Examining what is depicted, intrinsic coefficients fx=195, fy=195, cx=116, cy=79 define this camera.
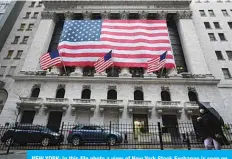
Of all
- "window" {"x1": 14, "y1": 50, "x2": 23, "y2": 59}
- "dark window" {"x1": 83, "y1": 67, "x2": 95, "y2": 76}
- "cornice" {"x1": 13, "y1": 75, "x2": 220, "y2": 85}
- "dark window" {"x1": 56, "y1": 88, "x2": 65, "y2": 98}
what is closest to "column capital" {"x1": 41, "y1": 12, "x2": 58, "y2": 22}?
"window" {"x1": 14, "y1": 50, "x2": 23, "y2": 59}

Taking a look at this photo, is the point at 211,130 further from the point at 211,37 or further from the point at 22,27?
the point at 22,27

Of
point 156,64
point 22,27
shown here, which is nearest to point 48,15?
point 22,27

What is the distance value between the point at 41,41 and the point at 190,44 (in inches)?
1008

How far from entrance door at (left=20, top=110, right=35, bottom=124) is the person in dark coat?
2265 cm

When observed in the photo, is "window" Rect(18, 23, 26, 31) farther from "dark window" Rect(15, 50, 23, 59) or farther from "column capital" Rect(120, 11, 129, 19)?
"column capital" Rect(120, 11, 129, 19)

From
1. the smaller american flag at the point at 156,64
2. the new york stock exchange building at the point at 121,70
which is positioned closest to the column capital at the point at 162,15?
the new york stock exchange building at the point at 121,70

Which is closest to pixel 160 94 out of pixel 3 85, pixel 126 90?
pixel 126 90

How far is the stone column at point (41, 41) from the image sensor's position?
31027 mm

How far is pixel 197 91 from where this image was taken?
26.9 meters

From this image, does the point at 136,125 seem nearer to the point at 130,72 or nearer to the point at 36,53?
the point at 130,72

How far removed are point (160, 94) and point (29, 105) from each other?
1750cm

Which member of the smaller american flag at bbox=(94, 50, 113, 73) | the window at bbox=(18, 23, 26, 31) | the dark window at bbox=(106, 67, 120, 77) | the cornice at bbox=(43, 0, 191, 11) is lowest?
the smaller american flag at bbox=(94, 50, 113, 73)

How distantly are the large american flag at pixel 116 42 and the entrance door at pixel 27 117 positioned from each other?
A: 8567 millimetres

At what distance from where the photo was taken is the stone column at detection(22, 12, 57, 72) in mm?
31027
